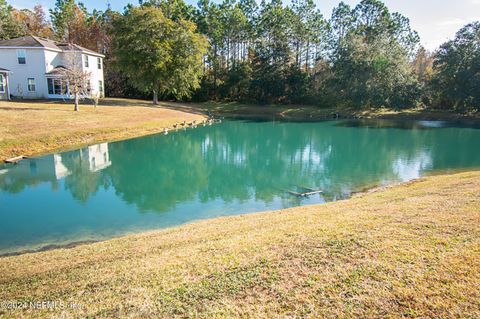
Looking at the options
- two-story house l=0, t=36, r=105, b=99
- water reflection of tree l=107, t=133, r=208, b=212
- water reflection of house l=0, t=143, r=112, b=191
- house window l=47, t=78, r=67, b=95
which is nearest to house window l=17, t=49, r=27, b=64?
two-story house l=0, t=36, r=105, b=99

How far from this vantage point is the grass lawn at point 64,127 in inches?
791

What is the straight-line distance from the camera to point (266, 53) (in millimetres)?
51281

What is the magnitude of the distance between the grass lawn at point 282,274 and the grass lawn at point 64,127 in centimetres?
1528

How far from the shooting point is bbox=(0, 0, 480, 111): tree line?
41.5 metres

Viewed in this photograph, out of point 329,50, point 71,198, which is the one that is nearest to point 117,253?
point 71,198

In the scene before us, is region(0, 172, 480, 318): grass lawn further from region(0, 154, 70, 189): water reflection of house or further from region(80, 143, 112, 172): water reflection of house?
region(80, 143, 112, 172): water reflection of house

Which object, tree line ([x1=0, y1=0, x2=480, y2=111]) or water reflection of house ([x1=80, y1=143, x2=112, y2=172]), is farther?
tree line ([x1=0, y1=0, x2=480, y2=111])

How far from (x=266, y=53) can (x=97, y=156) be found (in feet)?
119

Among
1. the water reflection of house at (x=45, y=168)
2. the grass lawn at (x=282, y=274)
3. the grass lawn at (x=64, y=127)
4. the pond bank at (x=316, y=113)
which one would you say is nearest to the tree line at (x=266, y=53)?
the pond bank at (x=316, y=113)

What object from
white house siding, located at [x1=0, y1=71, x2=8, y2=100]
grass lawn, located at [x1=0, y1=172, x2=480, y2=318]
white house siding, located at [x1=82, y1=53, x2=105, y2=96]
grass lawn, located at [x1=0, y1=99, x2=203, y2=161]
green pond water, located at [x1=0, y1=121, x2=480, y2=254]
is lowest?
green pond water, located at [x1=0, y1=121, x2=480, y2=254]

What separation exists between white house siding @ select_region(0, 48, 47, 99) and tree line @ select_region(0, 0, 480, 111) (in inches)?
350

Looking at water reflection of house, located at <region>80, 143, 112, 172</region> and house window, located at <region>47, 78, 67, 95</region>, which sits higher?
house window, located at <region>47, 78, 67, 95</region>

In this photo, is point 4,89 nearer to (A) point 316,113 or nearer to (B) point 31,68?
(B) point 31,68

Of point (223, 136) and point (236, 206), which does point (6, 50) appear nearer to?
point (223, 136)
